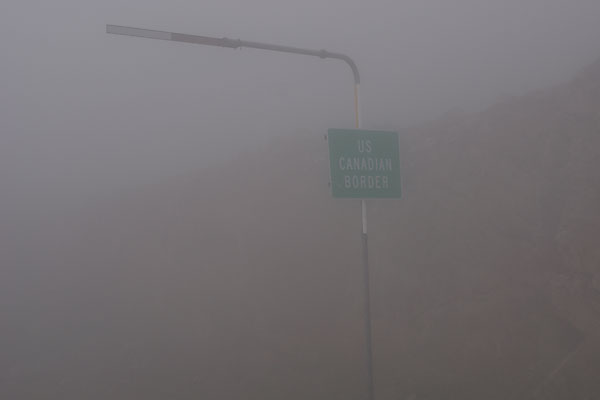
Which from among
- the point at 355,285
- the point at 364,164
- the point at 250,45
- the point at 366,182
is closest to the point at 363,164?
the point at 364,164

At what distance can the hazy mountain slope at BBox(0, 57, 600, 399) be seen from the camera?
1332 centimetres

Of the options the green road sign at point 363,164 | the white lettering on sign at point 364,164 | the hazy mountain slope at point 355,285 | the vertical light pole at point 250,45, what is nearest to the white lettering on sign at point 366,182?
the green road sign at point 363,164

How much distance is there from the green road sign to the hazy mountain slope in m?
6.03

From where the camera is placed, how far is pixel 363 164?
8.74 metres

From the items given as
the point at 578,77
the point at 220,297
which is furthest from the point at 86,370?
the point at 578,77

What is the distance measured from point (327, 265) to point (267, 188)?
481 centimetres

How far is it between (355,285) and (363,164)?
332 inches

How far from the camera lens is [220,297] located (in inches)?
676

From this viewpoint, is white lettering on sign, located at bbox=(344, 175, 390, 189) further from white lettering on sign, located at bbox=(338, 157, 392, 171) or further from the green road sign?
white lettering on sign, located at bbox=(338, 157, 392, 171)

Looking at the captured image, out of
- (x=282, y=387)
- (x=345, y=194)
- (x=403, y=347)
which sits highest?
(x=345, y=194)

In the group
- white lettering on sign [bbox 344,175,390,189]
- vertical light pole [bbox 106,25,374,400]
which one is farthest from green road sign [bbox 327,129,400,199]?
vertical light pole [bbox 106,25,374,400]

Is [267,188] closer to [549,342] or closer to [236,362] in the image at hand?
[236,362]

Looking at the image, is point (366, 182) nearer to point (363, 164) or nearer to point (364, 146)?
point (363, 164)

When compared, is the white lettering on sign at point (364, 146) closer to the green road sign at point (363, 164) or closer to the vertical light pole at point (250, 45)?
the green road sign at point (363, 164)
